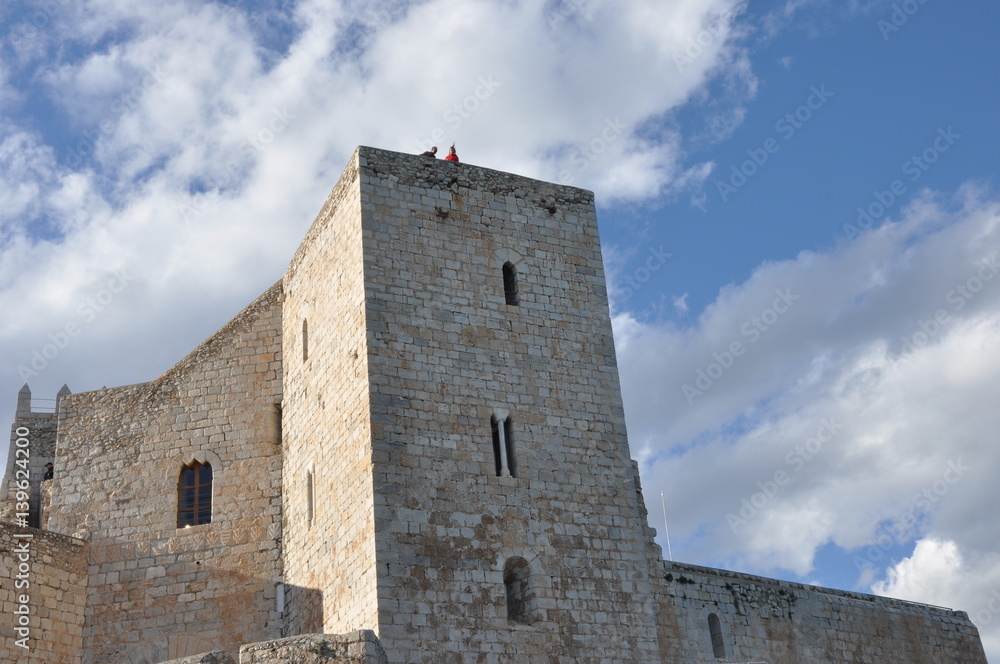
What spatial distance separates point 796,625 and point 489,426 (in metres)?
7.07

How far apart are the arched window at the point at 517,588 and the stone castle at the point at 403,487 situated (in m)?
0.04

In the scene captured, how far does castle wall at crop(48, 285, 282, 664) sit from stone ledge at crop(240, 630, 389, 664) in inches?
253

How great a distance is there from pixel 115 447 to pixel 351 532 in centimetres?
610

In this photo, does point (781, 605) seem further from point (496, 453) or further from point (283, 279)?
point (283, 279)

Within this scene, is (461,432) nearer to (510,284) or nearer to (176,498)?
(510,284)

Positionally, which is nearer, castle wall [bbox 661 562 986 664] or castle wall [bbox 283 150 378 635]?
castle wall [bbox 283 150 378 635]

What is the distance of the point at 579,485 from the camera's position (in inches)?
683

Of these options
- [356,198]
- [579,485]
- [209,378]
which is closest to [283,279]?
[209,378]

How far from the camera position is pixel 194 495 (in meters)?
20.0

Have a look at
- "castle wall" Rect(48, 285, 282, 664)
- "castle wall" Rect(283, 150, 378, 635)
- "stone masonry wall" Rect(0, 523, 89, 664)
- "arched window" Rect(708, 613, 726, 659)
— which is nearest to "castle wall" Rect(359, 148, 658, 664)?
"castle wall" Rect(283, 150, 378, 635)

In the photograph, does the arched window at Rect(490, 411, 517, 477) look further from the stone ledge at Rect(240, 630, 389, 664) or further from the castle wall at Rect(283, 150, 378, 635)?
the stone ledge at Rect(240, 630, 389, 664)

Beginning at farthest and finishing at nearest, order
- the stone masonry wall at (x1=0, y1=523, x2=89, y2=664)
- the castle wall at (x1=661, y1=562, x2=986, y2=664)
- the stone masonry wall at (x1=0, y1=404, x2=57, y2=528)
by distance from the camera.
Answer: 1. the stone masonry wall at (x1=0, y1=404, x2=57, y2=528)
2. the castle wall at (x1=661, y1=562, x2=986, y2=664)
3. the stone masonry wall at (x1=0, y1=523, x2=89, y2=664)

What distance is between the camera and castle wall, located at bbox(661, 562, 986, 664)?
18.5m

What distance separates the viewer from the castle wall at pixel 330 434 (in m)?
16.3
